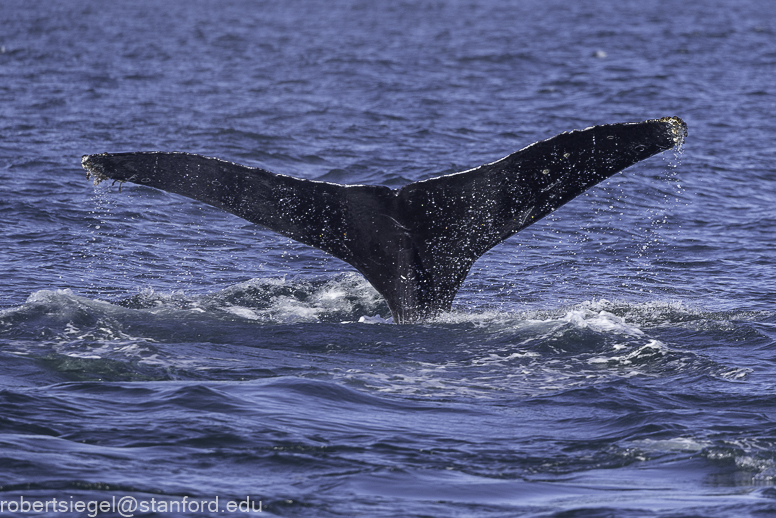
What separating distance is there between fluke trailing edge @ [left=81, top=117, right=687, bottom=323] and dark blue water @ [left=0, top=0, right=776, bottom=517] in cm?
72

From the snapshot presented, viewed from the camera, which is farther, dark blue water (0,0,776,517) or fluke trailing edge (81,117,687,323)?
fluke trailing edge (81,117,687,323)

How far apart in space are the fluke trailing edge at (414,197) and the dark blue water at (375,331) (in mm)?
715

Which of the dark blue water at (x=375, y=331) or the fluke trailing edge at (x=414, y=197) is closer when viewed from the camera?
the dark blue water at (x=375, y=331)

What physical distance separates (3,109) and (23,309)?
13.7 meters

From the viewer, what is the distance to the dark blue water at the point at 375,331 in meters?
5.87

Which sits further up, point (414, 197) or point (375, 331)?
point (414, 197)

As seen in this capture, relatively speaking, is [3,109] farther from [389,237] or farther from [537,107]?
[389,237]

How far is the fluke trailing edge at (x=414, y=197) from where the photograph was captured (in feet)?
24.2

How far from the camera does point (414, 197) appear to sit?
25.8 ft

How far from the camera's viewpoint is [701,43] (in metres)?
35.0

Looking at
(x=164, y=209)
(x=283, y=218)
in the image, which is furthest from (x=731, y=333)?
(x=164, y=209)

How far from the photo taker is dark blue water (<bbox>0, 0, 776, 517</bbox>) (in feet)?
19.2

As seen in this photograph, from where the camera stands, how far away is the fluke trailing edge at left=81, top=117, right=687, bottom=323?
7383 mm

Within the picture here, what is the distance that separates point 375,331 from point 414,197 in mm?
1326
